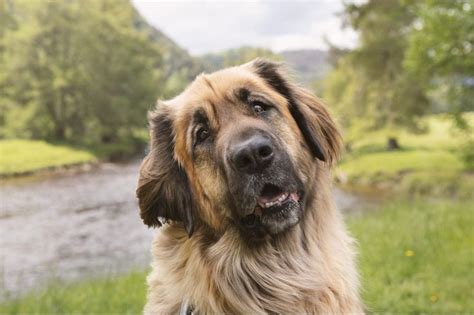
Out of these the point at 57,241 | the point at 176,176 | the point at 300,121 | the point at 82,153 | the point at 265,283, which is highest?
the point at 300,121

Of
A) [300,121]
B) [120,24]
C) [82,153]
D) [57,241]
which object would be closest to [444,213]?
[300,121]

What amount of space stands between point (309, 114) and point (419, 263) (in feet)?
13.2

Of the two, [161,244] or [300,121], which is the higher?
[300,121]

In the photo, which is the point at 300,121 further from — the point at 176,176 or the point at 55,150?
the point at 55,150

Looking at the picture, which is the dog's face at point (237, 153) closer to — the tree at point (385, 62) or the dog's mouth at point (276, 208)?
the dog's mouth at point (276, 208)

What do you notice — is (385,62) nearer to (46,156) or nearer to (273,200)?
(46,156)

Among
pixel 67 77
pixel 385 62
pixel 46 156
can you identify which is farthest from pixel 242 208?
pixel 67 77

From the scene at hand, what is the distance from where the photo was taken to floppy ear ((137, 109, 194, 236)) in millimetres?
3033

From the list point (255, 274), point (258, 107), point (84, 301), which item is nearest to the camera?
point (255, 274)

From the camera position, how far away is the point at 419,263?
6.40 m

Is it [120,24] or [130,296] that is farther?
[120,24]

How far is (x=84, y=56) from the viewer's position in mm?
36938

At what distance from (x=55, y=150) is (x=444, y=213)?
87.2 feet

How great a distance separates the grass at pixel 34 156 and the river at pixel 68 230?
6.70 ft
